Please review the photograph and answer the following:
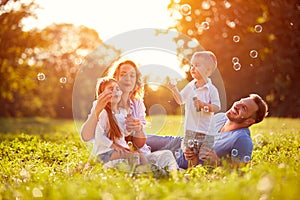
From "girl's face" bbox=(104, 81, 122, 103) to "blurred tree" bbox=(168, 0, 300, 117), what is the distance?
11.8 m

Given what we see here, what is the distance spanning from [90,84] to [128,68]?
24385mm

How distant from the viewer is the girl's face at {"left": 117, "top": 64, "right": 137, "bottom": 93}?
482 cm

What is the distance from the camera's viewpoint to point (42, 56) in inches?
1043

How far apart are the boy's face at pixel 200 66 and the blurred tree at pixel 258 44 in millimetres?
10997

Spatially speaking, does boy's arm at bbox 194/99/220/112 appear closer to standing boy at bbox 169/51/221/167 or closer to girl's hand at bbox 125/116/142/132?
standing boy at bbox 169/51/221/167

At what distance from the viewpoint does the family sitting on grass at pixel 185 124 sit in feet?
14.9

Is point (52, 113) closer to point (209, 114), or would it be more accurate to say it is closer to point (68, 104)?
point (68, 104)

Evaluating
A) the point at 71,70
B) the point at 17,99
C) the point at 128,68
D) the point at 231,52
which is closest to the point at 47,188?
the point at 128,68

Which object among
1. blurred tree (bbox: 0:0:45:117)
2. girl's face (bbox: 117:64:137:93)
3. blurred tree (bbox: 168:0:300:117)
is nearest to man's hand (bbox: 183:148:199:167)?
girl's face (bbox: 117:64:137:93)

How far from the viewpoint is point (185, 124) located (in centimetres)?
532

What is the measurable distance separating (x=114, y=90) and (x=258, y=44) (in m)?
12.5

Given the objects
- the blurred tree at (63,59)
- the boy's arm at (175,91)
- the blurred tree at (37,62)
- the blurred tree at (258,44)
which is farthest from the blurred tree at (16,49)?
the boy's arm at (175,91)

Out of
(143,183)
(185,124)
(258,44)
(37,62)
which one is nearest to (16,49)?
(37,62)

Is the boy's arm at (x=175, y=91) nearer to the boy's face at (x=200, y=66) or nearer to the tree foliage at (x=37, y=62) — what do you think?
the boy's face at (x=200, y=66)
